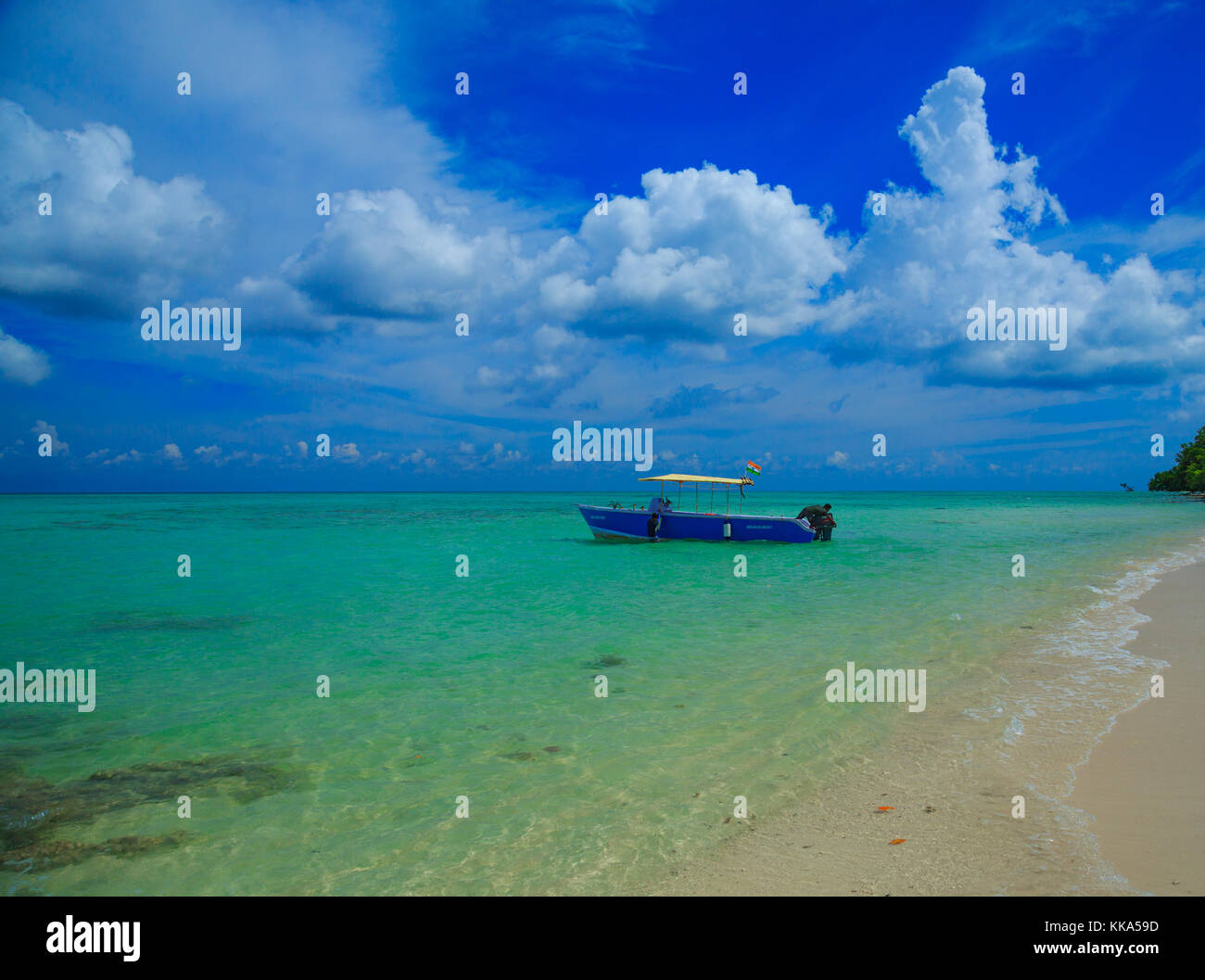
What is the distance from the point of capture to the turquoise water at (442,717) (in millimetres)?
5590

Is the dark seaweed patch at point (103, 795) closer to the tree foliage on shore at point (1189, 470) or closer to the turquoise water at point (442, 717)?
the turquoise water at point (442, 717)

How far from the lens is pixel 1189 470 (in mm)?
119500

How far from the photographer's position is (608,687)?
1056cm

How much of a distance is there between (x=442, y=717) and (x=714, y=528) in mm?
27299

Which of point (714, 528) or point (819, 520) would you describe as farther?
point (819, 520)

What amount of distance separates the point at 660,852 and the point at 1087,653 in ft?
34.1

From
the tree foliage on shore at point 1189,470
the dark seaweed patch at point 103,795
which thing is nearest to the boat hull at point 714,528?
the dark seaweed patch at point 103,795

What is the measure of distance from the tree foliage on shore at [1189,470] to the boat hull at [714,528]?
116333 mm

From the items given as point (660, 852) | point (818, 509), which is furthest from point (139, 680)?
point (818, 509)

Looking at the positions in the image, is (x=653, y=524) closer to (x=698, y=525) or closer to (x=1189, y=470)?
(x=698, y=525)
